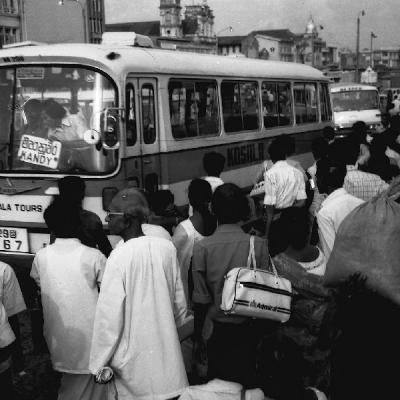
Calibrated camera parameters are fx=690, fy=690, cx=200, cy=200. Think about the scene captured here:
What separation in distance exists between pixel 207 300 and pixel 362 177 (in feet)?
9.27

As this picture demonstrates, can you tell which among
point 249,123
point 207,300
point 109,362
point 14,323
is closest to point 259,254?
point 207,300

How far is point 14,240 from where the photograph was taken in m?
7.95

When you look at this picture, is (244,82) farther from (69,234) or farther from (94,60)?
(69,234)

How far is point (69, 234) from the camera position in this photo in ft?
14.3

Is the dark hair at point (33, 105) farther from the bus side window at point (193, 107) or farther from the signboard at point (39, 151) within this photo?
the bus side window at point (193, 107)

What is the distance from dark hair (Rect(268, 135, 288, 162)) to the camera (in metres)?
7.66

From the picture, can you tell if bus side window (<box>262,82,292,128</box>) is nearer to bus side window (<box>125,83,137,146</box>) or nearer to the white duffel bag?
bus side window (<box>125,83,137,146</box>)

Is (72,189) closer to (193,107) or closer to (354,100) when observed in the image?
(193,107)

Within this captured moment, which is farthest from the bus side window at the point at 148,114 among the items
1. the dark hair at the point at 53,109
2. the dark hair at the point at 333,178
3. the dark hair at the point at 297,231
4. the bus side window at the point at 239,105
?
the dark hair at the point at 297,231

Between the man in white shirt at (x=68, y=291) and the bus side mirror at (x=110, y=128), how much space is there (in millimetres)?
3102

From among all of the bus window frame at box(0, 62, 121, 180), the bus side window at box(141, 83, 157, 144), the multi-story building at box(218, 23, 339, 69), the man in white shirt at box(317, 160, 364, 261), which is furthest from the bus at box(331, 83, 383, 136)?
the multi-story building at box(218, 23, 339, 69)

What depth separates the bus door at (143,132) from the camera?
25.7 feet

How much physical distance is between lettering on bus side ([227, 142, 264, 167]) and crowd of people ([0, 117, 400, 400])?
5.78m

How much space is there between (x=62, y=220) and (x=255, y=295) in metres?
1.38
